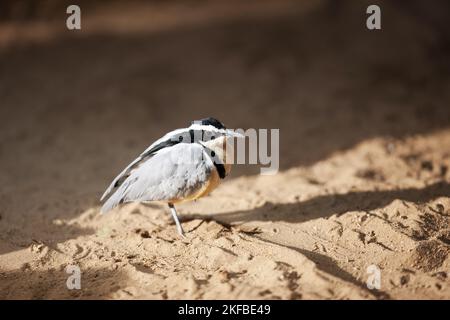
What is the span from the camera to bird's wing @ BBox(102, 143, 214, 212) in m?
5.34

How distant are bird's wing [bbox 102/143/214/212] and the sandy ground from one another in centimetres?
53

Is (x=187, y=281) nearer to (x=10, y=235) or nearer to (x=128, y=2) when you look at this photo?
(x=10, y=235)

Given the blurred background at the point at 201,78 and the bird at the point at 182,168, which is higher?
the blurred background at the point at 201,78

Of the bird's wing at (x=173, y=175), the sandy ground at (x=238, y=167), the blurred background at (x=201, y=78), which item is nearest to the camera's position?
the sandy ground at (x=238, y=167)

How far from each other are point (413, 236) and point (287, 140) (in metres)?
3.73

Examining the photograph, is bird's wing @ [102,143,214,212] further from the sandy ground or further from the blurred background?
the blurred background

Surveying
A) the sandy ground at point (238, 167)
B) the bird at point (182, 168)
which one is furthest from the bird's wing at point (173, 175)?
the sandy ground at point (238, 167)

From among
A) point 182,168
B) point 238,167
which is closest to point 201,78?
point 238,167

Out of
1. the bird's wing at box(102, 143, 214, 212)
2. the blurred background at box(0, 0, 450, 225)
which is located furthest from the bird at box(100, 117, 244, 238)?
the blurred background at box(0, 0, 450, 225)

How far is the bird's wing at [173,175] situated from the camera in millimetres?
5340

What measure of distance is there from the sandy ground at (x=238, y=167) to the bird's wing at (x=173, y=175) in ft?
1.75

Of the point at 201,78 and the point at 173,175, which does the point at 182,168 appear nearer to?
the point at 173,175

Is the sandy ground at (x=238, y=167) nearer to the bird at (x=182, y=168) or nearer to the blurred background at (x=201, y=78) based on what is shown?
the blurred background at (x=201, y=78)
